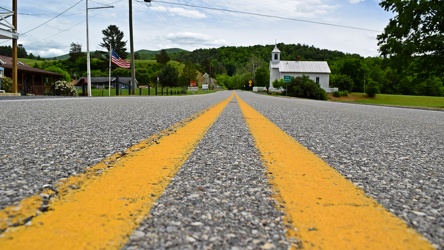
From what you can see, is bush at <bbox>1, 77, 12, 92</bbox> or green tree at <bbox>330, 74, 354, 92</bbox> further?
green tree at <bbox>330, 74, 354, 92</bbox>

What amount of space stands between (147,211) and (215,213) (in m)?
0.24

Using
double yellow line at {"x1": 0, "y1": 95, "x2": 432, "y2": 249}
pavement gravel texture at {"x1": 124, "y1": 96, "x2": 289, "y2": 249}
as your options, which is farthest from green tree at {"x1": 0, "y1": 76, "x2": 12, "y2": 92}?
pavement gravel texture at {"x1": 124, "y1": 96, "x2": 289, "y2": 249}

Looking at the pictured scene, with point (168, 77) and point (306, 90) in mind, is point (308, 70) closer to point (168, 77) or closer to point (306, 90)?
point (168, 77)

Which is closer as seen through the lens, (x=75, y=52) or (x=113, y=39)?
(x=113, y=39)

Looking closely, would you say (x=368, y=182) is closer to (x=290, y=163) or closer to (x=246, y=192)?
(x=290, y=163)

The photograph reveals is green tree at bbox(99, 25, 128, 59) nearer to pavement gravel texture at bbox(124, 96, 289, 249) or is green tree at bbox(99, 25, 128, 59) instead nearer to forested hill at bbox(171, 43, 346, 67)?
forested hill at bbox(171, 43, 346, 67)

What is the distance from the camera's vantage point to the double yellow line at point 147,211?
38.2 inches

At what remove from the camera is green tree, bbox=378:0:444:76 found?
67.1ft

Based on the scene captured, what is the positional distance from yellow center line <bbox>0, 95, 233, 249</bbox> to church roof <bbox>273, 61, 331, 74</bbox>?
82089 millimetres

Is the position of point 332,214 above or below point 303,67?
below

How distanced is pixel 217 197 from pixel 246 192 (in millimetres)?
148

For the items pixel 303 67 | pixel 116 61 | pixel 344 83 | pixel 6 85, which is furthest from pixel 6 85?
pixel 303 67

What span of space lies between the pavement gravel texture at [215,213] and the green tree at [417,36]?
22.7 m

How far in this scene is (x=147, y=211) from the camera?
119 cm
